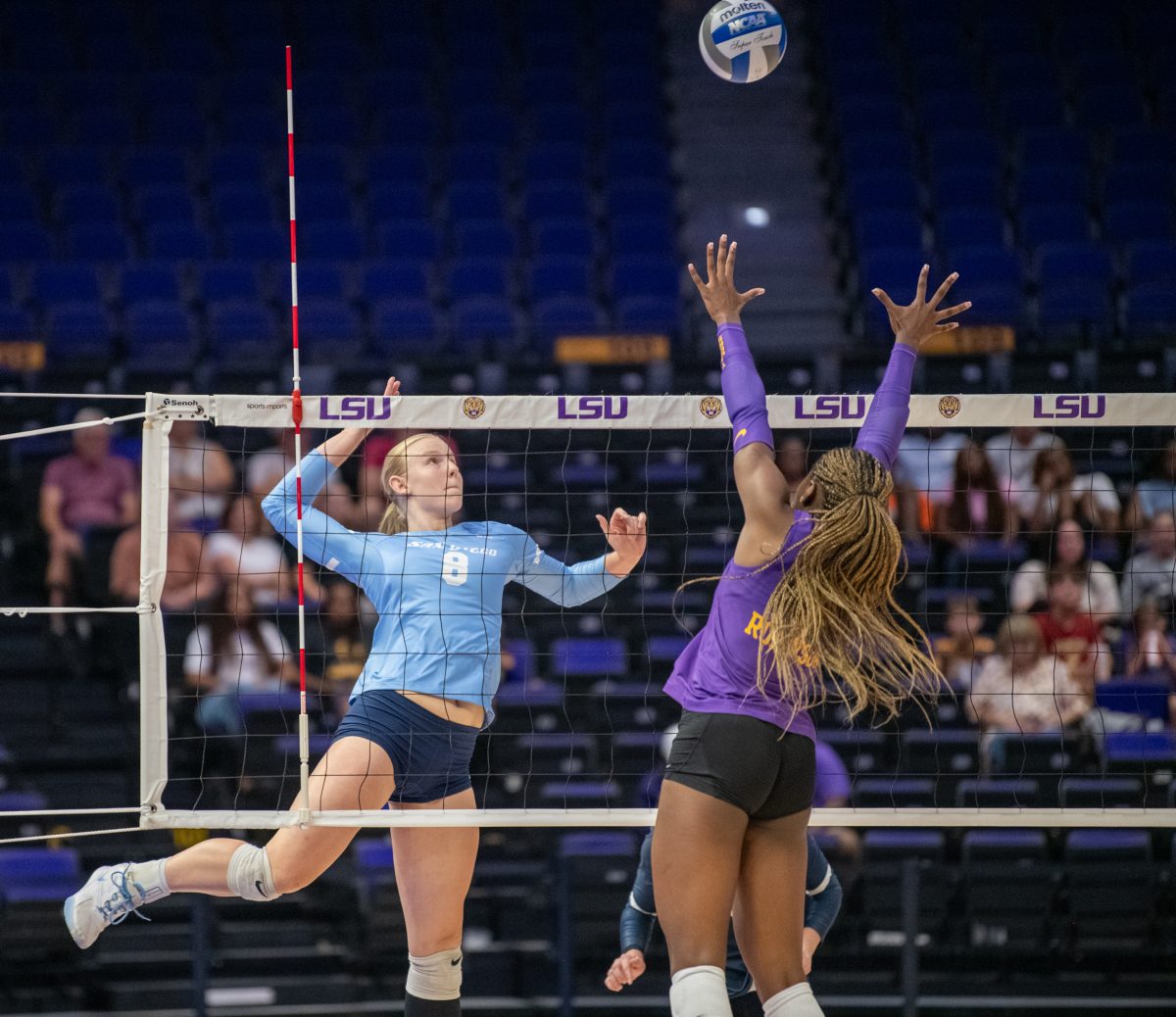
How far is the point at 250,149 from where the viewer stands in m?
A: 14.2

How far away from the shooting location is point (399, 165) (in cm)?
1425

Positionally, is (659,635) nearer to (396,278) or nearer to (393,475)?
(396,278)

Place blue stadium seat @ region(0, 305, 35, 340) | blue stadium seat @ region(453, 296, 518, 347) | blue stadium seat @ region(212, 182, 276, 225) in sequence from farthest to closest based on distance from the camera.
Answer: blue stadium seat @ region(212, 182, 276, 225) < blue stadium seat @ region(453, 296, 518, 347) < blue stadium seat @ region(0, 305, 35, 340)

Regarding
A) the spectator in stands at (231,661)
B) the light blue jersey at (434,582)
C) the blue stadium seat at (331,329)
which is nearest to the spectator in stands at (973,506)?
the spectator in stands at (231,661)

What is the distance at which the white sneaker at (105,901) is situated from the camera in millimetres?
5000

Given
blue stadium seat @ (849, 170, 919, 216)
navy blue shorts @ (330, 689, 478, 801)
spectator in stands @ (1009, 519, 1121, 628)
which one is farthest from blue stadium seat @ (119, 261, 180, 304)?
navy blue shorts @ (330, 689, 478, 801)

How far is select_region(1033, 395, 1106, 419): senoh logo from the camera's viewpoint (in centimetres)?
546

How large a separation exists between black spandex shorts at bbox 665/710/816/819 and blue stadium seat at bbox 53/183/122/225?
A: 35.7 ft

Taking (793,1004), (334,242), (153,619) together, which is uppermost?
(334,242)

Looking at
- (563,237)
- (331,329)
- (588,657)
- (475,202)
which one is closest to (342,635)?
(588,657)

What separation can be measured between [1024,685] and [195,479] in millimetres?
→ 5746

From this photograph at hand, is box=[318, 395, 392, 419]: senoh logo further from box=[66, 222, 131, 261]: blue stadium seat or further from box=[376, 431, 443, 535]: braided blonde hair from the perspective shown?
box=[66, 222, 131, 261]: blue stadium seat

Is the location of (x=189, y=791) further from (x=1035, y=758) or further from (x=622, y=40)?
(x=622, y=40)

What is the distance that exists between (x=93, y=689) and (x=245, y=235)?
4.97 m
